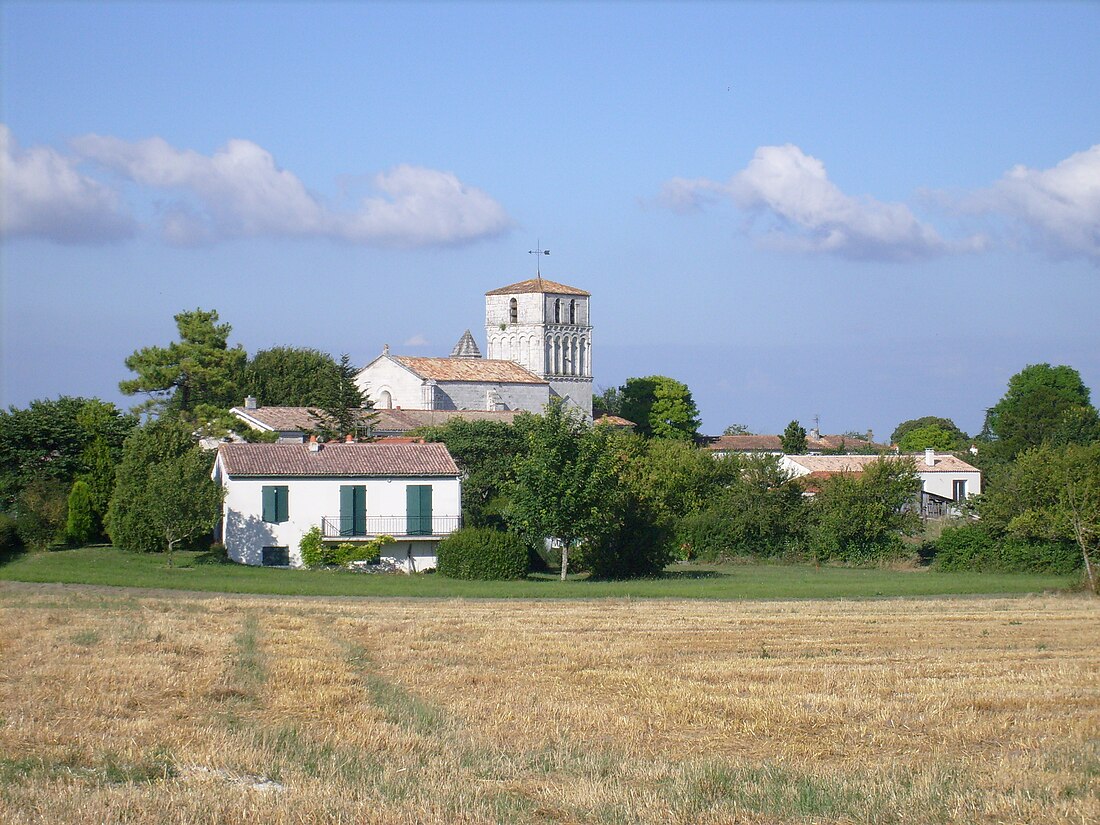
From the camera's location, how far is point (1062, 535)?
→ 154 ft

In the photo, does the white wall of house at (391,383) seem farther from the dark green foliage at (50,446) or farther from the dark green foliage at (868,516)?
the dark green foliage at (868,516)

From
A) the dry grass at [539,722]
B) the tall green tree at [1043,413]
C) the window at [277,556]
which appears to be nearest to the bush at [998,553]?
the dry grass at [539,722]

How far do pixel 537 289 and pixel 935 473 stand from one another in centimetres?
4993

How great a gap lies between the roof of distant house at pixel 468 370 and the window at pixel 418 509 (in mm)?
50165

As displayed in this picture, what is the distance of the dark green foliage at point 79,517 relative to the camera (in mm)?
49188

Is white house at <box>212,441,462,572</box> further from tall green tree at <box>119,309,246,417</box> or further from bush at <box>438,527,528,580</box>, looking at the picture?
tall green tree at <box>119,309,246,417</box>

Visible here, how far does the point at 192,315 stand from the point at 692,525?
40.2 m

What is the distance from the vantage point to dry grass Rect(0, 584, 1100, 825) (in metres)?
10.7

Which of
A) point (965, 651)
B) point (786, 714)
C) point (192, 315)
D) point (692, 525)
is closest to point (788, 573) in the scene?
point (692, 525)

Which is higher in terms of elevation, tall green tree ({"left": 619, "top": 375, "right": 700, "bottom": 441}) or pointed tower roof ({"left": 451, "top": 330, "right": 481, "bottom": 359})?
pointed tower roof ({"left": 451, "top": 330, "right": 481, "bottom": 359})

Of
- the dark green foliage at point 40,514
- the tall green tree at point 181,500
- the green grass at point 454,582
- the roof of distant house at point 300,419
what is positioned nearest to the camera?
the green grass at point 454,582

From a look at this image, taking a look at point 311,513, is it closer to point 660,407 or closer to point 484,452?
point 484,452

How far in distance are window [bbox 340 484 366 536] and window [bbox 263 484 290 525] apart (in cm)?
209

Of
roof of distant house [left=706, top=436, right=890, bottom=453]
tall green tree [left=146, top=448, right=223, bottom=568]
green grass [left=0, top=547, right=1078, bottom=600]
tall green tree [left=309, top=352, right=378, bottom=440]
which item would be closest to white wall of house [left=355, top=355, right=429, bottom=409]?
tall green tree [left=309, top=352, right=378, bottom=440]
